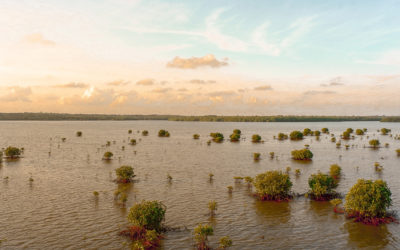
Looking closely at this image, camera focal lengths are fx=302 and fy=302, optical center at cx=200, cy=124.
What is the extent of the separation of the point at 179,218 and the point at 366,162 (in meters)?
46.0

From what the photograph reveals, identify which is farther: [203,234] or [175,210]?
[175,210]

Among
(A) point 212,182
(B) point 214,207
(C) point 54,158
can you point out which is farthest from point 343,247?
(C) point 54,158

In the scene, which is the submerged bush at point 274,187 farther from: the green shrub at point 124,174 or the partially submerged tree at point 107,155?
the partially submerged tree at point 107,155

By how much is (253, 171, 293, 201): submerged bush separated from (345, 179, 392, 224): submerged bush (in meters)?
6.85

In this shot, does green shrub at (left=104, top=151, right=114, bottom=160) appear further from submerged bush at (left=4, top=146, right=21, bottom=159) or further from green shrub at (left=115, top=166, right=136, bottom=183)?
green shrub at (left=115, top=166, right=136, bottom=183)

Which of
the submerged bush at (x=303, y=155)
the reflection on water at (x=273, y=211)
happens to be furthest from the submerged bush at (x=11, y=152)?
the submerged bush at (x=303, y=155)

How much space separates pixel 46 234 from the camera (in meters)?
23.6

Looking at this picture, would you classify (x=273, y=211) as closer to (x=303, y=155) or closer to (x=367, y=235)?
(x=367, y=235)

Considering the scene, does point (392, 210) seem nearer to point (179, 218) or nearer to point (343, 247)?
point (343, 247)

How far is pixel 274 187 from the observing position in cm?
3216

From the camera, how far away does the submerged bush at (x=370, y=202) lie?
26145mm

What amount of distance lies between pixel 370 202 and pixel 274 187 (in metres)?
9.04

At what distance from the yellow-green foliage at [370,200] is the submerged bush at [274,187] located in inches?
273

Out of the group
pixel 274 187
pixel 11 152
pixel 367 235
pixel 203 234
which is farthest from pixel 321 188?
pixel 11 152
